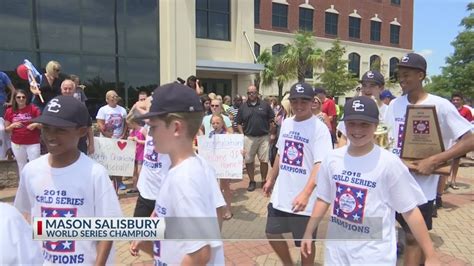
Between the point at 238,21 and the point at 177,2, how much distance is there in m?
4.23

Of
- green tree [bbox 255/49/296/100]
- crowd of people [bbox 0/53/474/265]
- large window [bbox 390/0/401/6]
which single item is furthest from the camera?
large window [bbox 390/0/401/6]

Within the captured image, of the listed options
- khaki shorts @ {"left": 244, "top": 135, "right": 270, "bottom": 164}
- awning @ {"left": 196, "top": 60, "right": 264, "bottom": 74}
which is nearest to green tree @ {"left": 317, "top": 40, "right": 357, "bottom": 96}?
awning @ {"left": 196, "top": 60, "right": 264, "bottom": 74}

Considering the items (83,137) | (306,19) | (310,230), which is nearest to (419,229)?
(310,230)

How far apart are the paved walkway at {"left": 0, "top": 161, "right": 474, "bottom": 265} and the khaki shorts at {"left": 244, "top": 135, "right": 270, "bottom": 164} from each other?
25.2 inches

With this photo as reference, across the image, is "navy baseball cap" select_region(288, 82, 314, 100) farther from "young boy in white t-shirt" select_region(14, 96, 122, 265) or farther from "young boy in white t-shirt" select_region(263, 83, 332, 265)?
"young boy in white t-shirt" select_region(14, 96, 122, 265)

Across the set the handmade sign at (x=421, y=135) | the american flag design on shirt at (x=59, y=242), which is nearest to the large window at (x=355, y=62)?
the handmade sign at (x=421, y=135)

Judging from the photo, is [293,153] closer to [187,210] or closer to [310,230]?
[310,230]

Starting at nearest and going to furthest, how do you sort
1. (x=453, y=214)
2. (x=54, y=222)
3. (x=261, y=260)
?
(x=54, y=222)
(x=261, y=260)
(x=453, y=214)

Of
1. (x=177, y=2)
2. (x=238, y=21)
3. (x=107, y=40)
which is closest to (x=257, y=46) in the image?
(x=238, y=21)

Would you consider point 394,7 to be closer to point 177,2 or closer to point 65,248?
point 177,2

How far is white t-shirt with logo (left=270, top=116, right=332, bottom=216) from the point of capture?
3.69 m

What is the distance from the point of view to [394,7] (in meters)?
44.0

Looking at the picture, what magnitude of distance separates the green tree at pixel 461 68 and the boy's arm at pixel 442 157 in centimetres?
3425

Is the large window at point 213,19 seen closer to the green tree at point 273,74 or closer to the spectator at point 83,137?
the green tree at point 273,74
